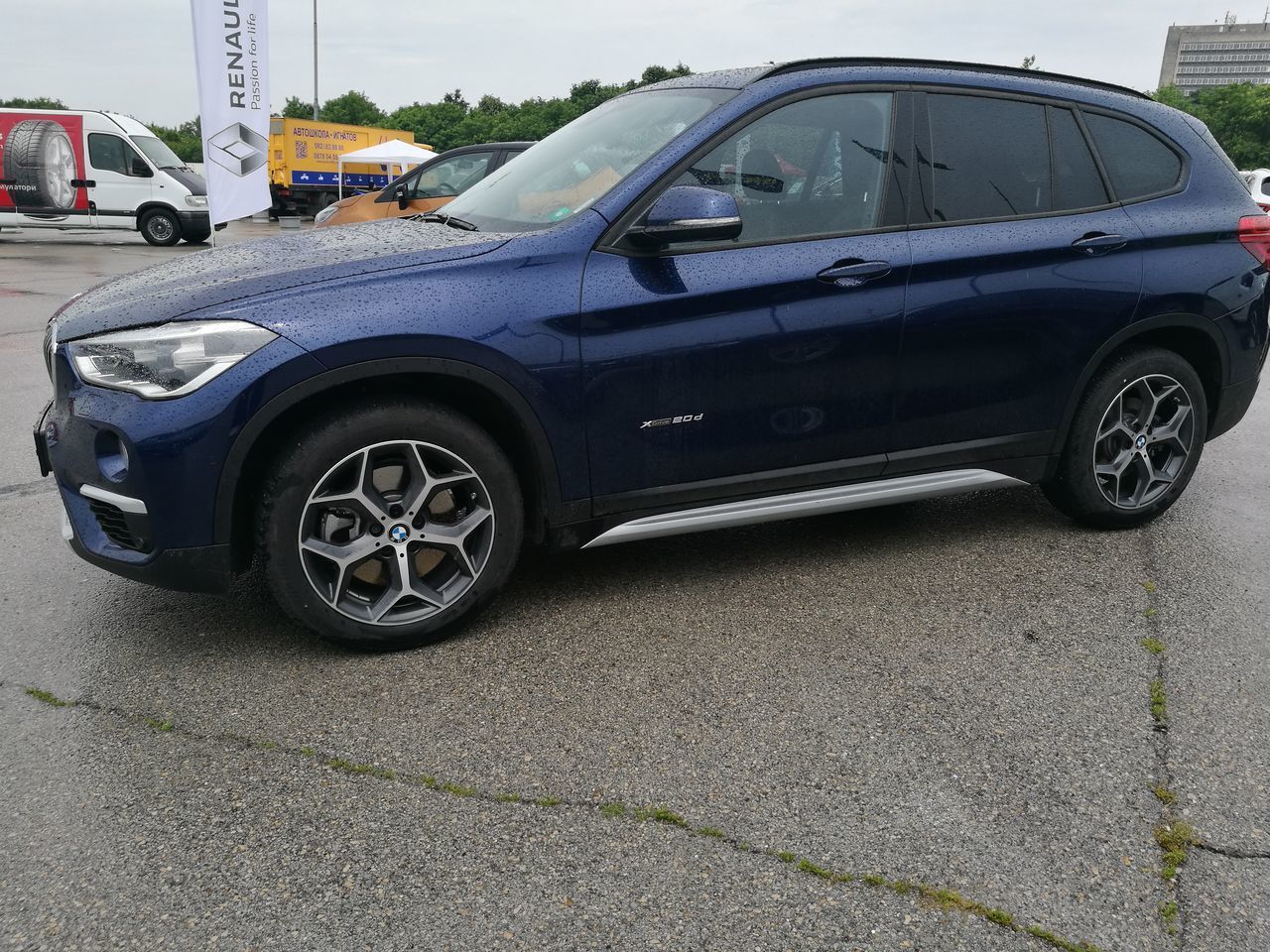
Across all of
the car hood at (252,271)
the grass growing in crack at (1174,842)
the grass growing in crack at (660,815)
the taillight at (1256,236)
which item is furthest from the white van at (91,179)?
the grass growing in crack at (1174,842)

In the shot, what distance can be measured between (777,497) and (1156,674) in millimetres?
1319

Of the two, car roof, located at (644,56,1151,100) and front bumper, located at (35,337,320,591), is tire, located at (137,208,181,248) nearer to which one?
car roof, located at (644,56,1151,100)

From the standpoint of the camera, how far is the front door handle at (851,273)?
3627mm

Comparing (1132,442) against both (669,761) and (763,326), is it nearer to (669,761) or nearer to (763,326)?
(763,326)

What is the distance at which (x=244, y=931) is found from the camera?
214 cm

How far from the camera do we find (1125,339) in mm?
4238

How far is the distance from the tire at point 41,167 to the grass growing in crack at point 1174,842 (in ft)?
77.9

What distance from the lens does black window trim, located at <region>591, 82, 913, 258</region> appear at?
340 centimetres

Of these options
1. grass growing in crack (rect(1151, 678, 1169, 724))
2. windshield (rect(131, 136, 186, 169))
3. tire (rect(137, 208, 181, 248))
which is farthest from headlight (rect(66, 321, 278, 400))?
windshield (rect(131, 136, 186, 169))

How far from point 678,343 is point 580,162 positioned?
954mm

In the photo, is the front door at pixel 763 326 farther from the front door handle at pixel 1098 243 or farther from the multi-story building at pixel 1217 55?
the multi-story building at pixel 1217 55

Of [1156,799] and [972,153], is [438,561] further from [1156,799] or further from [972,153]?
[972,153]

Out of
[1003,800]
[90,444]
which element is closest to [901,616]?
[1003,800]

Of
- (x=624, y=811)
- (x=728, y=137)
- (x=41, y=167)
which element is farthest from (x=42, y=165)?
(x=624, y=811)
